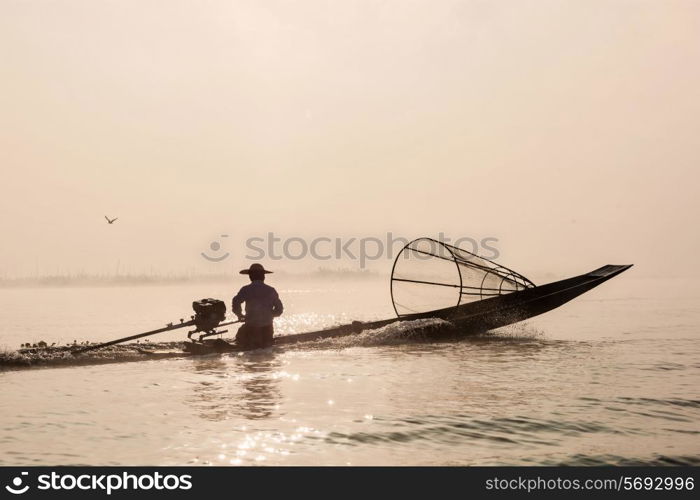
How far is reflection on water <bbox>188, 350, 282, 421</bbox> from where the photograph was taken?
989 centimetres

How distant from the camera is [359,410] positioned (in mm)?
10094

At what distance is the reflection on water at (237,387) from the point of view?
9.89m

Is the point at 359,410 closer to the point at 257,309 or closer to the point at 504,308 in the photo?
the point at 257,309

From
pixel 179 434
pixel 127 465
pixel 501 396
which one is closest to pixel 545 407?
pixel 501 396

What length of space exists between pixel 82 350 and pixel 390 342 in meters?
8.82

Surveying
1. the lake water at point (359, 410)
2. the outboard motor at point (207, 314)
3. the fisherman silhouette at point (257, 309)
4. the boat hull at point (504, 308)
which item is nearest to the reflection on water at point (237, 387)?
the lake water at point (359, 410)

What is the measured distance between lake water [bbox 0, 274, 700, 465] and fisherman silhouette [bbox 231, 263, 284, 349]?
0.52 m

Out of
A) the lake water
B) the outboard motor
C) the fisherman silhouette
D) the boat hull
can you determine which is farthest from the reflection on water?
the boat hull

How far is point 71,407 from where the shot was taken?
10.5 meters

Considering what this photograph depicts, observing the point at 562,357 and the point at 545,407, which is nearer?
the point at 545,407

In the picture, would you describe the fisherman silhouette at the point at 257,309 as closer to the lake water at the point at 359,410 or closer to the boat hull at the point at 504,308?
the lake water at the point at 359,410

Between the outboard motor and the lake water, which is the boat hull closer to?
the lake water
